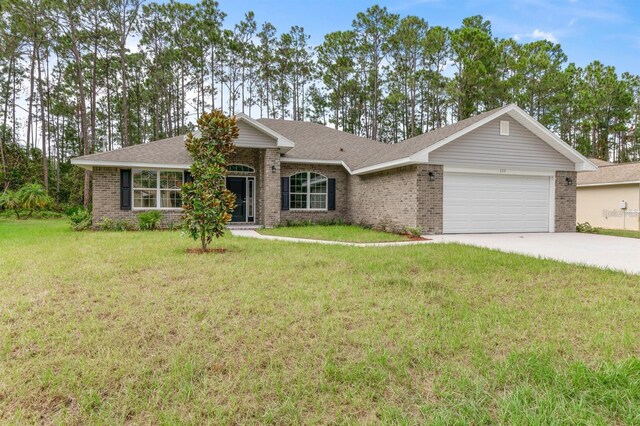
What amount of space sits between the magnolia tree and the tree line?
56.5 ft

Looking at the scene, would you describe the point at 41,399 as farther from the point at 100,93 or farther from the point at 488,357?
the point at 100,93

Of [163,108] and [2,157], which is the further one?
[163,108]

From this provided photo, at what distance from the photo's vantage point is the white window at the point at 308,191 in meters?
15.2

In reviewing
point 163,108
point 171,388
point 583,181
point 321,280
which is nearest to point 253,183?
point 321,280

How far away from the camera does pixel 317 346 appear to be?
3324 mm

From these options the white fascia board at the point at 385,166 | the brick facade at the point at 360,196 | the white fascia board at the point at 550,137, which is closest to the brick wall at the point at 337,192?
the brick facade at the point at 360,196

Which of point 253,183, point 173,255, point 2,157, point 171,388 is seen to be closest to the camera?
point 171,388

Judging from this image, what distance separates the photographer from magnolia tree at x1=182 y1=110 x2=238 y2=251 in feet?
25.6

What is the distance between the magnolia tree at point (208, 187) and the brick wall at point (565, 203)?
12033 mm

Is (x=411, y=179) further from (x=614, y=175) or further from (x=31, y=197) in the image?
(x=31, y=197)

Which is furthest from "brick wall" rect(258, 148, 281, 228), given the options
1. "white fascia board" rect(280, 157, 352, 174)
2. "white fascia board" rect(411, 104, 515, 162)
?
"white fascia board" rect(411, 104, 515, 162)

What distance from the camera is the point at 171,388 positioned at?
2.70 m

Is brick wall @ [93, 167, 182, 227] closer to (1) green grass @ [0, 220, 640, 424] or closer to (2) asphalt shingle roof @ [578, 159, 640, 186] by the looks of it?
(1) green grass @ [0, 220, 640, 424]

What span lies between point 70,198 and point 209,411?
1069 inches
